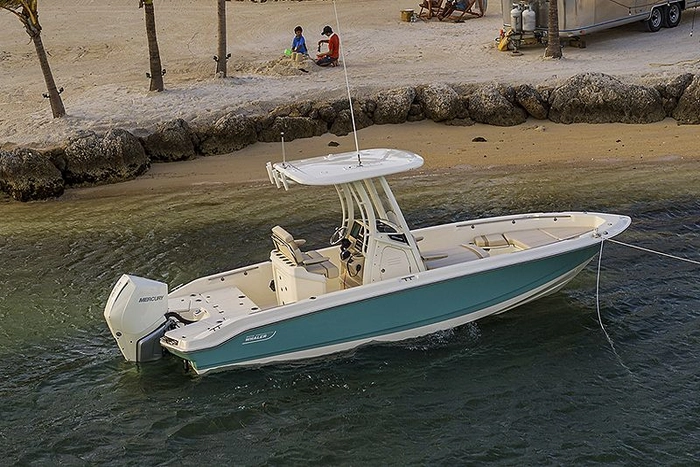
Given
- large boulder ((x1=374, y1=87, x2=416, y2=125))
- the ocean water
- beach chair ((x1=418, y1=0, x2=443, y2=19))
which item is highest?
beach chair ((x1=418, y1=0, x2=443, y2=19))

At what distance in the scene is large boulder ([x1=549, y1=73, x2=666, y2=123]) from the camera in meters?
20.1

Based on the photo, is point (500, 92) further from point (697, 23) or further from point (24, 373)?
point (24, 373)

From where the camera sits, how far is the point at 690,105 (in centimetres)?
1991

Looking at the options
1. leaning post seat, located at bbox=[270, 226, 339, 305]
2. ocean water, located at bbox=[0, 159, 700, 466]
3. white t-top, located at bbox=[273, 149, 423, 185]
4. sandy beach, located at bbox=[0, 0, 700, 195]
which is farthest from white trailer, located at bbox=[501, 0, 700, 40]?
leaning post seat, located at bbox=[270, 226, 339, 305]

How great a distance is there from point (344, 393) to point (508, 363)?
190 centimetres

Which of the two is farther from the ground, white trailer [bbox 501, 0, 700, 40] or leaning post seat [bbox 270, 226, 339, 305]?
white trailer [bbox 501, 0, 700, 40]

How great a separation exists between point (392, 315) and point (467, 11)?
19.5 metres

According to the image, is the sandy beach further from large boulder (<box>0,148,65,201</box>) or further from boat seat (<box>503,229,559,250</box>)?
boat seat (<box>503,229,559,250</box>)

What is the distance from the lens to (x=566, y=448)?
9.53m

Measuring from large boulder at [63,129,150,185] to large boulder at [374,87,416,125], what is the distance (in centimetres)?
509

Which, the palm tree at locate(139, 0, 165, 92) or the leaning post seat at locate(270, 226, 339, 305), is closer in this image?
the leaning post seat at locate(270, 226, 339, 305)

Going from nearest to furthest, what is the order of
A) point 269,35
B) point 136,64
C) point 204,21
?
point 136,64 → point 269,35 → point 204,21

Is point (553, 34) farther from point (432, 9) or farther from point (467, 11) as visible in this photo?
point (432, 9)

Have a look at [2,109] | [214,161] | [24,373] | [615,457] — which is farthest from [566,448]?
[2,109]
